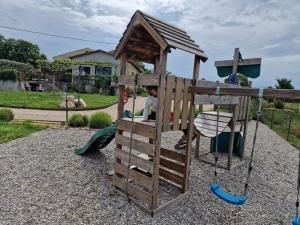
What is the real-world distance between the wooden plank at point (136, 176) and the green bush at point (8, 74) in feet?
71.4

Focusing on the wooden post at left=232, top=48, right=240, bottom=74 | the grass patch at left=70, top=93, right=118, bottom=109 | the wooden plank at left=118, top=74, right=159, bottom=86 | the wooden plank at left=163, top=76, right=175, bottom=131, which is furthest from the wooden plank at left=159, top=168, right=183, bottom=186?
the grass patch at left=70, top=93, right=118, bottom=109

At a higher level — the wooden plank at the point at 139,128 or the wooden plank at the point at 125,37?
the wooden plank at the point at 125,37

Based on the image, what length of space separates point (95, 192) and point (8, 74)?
21.9m

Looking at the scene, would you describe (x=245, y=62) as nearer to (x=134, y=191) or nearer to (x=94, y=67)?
(x=134, y=191)

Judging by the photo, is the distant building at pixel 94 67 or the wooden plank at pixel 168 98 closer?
the wooden plank at pixel 168 98

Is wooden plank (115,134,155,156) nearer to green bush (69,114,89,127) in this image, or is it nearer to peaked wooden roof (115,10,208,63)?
peaked wooden roof (115,10,208,63)

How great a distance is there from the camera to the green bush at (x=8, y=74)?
70.4ft

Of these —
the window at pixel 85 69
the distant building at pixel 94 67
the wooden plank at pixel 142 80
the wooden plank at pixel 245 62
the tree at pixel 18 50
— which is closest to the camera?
the wooden plank at pixel 142 80

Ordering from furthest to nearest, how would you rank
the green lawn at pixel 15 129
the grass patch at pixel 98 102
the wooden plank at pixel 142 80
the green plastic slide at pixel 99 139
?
A: 1. the grass patch at pixel 98 102
2. the green lawn at pixel 15 129
3. the green plastic slide at pixel 99 139
4. the wooden plank at pixel 142 80

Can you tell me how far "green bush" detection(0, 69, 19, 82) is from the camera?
845 inches

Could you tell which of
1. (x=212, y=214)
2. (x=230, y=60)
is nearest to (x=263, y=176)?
(x=212, y=214)

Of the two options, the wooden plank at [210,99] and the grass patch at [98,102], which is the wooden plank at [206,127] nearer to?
the wooden plank at [210,99]

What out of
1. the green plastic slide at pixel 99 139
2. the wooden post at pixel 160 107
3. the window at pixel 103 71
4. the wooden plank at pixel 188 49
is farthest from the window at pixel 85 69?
the wooden post at pixel 160 107

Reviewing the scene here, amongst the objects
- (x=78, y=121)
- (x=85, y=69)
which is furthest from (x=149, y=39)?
(x=85, y=69)
